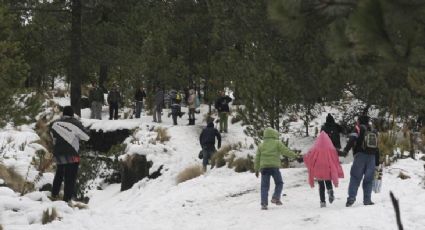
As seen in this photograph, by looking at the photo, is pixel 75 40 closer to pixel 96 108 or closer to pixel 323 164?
pixel 96 108

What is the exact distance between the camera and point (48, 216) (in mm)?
7973

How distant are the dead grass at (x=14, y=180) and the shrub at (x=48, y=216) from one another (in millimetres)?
2418

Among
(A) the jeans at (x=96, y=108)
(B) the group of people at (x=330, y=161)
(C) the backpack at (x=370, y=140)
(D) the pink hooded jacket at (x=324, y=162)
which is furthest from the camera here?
(A) the jeans at (x=96, y=108)

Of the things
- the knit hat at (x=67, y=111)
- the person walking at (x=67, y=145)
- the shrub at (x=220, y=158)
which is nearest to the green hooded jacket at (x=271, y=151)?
the person walking at (x=67, y=145)

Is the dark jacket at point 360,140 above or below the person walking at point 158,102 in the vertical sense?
below

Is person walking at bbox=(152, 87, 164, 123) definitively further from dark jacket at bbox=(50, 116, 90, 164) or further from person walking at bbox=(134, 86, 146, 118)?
dark jacket at bbox=(50, 116, 90, 164)

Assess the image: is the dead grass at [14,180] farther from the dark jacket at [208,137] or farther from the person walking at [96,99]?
the person walking at [96,99]

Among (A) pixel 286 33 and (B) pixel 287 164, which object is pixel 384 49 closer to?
(A) pixel 286 33

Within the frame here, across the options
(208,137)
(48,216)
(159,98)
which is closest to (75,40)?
(159,98)

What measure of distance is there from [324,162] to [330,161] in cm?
11

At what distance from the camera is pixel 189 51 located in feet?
82.7

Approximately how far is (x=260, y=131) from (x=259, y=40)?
8.56 feet

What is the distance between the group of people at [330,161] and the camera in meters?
8.98

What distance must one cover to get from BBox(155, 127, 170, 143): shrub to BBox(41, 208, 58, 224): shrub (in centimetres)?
1054
